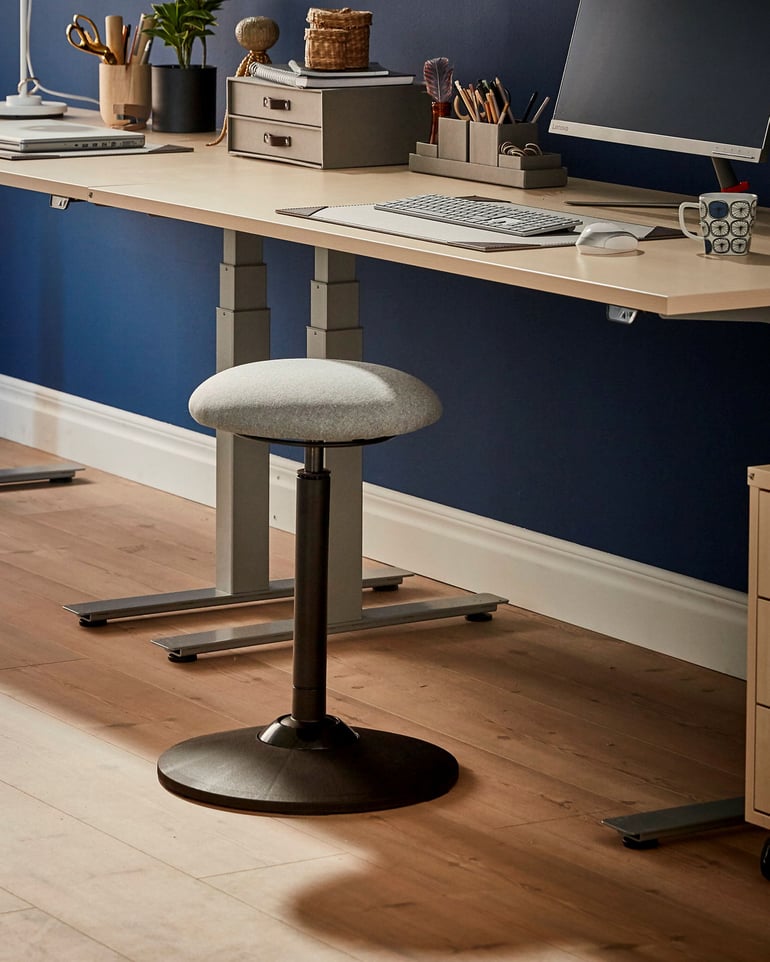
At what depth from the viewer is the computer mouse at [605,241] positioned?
2.40 meters

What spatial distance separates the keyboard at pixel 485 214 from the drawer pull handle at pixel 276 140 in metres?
0.59

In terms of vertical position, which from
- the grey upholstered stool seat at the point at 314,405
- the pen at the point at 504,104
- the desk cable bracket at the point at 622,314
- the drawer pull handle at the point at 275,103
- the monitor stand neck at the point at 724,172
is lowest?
the grey upholstered stool seat at the point at 314,405

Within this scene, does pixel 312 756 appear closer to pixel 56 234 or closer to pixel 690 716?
pixel 690 716

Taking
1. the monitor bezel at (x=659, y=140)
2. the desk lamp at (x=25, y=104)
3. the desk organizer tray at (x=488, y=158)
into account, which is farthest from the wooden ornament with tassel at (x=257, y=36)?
the monitor bezel at (x=659, y=140)

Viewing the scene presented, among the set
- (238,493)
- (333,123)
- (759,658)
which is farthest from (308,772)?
(333,123)

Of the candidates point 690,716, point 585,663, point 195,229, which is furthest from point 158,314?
point 690,716

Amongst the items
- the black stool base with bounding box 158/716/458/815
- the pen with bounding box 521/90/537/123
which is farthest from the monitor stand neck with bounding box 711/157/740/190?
the black stool base with bounding box 158/716/458/815

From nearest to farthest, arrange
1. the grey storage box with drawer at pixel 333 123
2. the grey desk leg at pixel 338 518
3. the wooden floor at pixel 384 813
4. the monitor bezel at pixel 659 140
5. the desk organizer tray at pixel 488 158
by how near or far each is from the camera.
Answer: the wooden floor at pixel 384 813, the monitor bezel at pixel 659 140, the desk organizer tray at pixel 488 158, the grey desk leg at pixel 338 518, the grey storage box with drawer at pixel 333 123

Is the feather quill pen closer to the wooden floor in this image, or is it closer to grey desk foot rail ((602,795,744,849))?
Result: the wooden floor

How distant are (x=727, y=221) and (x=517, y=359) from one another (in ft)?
3.59

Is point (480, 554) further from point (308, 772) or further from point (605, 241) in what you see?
point (605, 241)

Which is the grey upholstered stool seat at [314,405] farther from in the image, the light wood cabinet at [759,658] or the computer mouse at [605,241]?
the light wood cabinet at [759,658]

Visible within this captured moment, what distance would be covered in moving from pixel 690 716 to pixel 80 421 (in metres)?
2.17

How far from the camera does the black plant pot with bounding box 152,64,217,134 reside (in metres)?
3.77
